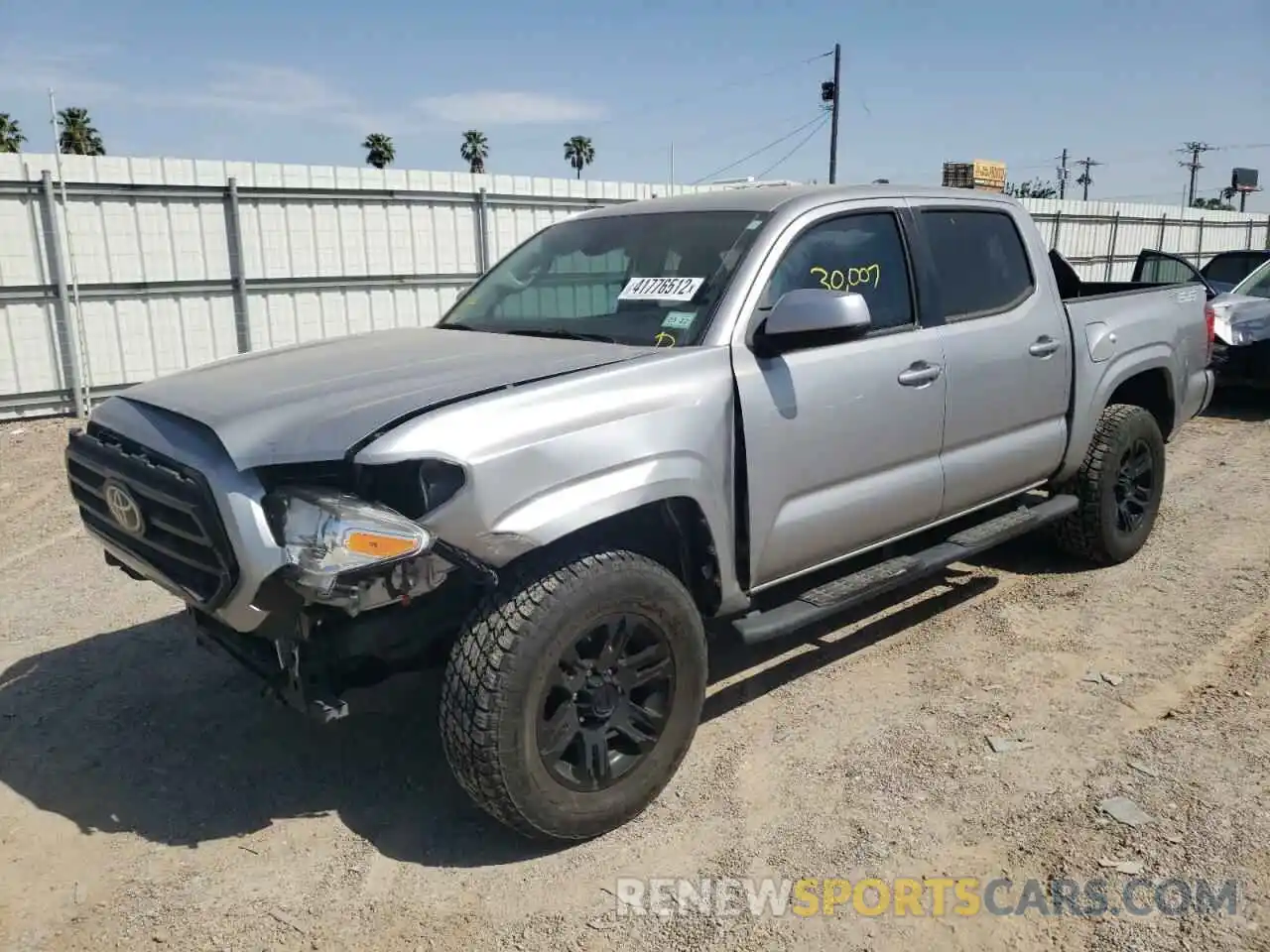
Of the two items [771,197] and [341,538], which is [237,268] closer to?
[771,197]

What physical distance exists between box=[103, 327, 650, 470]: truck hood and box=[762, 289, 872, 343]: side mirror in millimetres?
463

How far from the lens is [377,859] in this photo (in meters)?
2.95

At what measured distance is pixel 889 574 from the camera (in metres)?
3.86

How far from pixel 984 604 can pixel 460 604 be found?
2.91m

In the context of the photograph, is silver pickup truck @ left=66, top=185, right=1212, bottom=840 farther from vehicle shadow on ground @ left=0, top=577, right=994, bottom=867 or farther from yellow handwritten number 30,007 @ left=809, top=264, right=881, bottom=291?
vehicle shadow on ground @ left=0, top=577, right=994, bottom=867

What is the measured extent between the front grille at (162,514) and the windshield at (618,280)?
1.43m

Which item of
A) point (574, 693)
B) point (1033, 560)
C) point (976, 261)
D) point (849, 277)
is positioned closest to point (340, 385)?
point (574, 693)

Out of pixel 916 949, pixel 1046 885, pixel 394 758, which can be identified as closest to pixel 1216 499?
pixel 1046 885

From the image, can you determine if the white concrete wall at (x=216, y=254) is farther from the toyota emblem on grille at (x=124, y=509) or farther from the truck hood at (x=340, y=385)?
the toyota emblem on grille at (x=124, y=509)

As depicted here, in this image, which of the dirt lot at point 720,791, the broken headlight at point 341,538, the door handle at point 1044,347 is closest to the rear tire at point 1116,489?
the dirt lot at point 720,791

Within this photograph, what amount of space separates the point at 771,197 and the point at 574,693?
205cm

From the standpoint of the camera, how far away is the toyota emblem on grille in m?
2.95

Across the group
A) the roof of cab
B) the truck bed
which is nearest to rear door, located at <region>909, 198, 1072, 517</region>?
the roof of cab

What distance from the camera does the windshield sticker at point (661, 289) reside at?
137 inches
